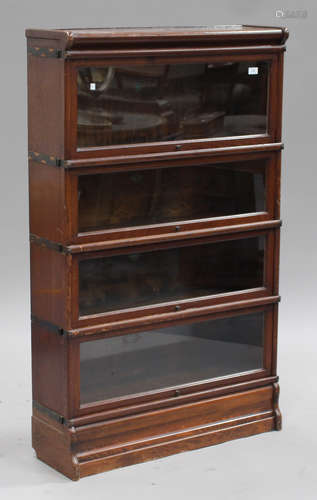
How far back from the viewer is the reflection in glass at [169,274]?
4688 mm

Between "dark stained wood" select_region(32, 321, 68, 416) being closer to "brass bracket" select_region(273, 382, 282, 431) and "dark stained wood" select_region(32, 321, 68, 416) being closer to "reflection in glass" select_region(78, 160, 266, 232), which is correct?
"reflection in glass" select_region(78, 160, 266, 232)

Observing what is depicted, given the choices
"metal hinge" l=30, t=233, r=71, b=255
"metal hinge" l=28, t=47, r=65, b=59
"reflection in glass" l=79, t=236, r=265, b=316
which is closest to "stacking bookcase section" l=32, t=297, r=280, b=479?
"reflection in glass" l=79, t=236, r=265, b=316

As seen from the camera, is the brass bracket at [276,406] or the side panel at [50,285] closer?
the side panel at [50,285]

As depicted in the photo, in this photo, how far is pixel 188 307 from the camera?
16.1 ft

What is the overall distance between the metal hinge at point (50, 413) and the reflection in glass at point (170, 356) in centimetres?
11

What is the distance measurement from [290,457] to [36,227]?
1.36 meters

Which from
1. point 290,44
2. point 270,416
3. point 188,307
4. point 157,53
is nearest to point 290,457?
point 270,416

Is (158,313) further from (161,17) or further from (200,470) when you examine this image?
(161,17)

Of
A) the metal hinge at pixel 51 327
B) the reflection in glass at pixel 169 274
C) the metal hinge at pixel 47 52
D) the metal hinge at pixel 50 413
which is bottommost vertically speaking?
the metal hinge at pixel 50 413

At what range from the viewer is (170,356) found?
502 cm

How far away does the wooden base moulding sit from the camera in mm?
4691

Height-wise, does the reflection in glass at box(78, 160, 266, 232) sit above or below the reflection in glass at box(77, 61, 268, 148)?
below

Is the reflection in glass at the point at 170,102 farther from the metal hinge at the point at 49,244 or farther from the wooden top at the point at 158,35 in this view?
the metal hinge at the point at 49,244

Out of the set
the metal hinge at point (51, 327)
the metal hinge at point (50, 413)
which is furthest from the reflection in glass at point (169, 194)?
the metal hinge at point (50, 413)
